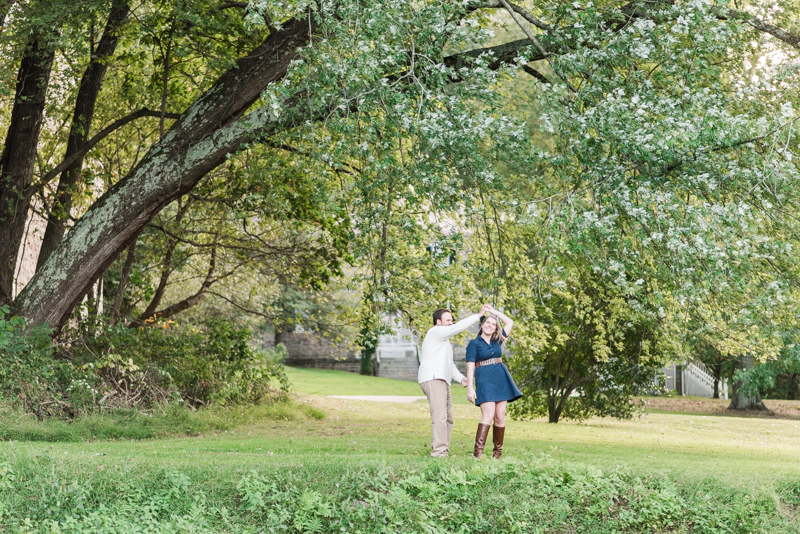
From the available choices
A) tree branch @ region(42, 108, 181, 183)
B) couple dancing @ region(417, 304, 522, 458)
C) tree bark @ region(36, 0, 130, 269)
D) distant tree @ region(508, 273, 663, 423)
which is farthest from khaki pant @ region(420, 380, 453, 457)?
tree bark @ region(36, 0, 130, 269)

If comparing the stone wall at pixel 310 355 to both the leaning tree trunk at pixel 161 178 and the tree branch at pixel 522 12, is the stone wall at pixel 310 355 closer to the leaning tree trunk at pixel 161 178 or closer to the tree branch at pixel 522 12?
the leaning tree trunk at pixel 161 178

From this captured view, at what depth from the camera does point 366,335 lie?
11430 millimetres

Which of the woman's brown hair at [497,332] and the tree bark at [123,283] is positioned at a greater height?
the tree bark at [123,283]

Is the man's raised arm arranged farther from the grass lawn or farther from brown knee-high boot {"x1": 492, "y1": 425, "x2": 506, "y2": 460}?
the grass lawn

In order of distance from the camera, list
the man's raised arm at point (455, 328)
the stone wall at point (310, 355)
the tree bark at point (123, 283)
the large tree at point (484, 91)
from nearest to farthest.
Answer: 1. the large tree at point (484, 91)
2. the man's raised arm at point (455, 328)
3. the tree bark at point (123, 283)
4. the stone wall at point (310, 355)

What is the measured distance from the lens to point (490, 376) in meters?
8.73

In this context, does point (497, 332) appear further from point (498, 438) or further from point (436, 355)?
point (498, 438)

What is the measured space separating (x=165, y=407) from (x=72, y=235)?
3.28 m

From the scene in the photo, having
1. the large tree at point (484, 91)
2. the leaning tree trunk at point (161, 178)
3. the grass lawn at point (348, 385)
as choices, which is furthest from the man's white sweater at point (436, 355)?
the grass lawn at point (348, 385)

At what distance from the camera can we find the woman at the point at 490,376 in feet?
28.6

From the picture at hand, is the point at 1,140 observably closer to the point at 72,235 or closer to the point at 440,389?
the point at 72,235

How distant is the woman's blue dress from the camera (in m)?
8.71

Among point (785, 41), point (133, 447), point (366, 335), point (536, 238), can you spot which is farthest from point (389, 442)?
point (785, 41)

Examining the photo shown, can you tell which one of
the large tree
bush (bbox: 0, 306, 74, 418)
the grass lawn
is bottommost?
the grass lawn
